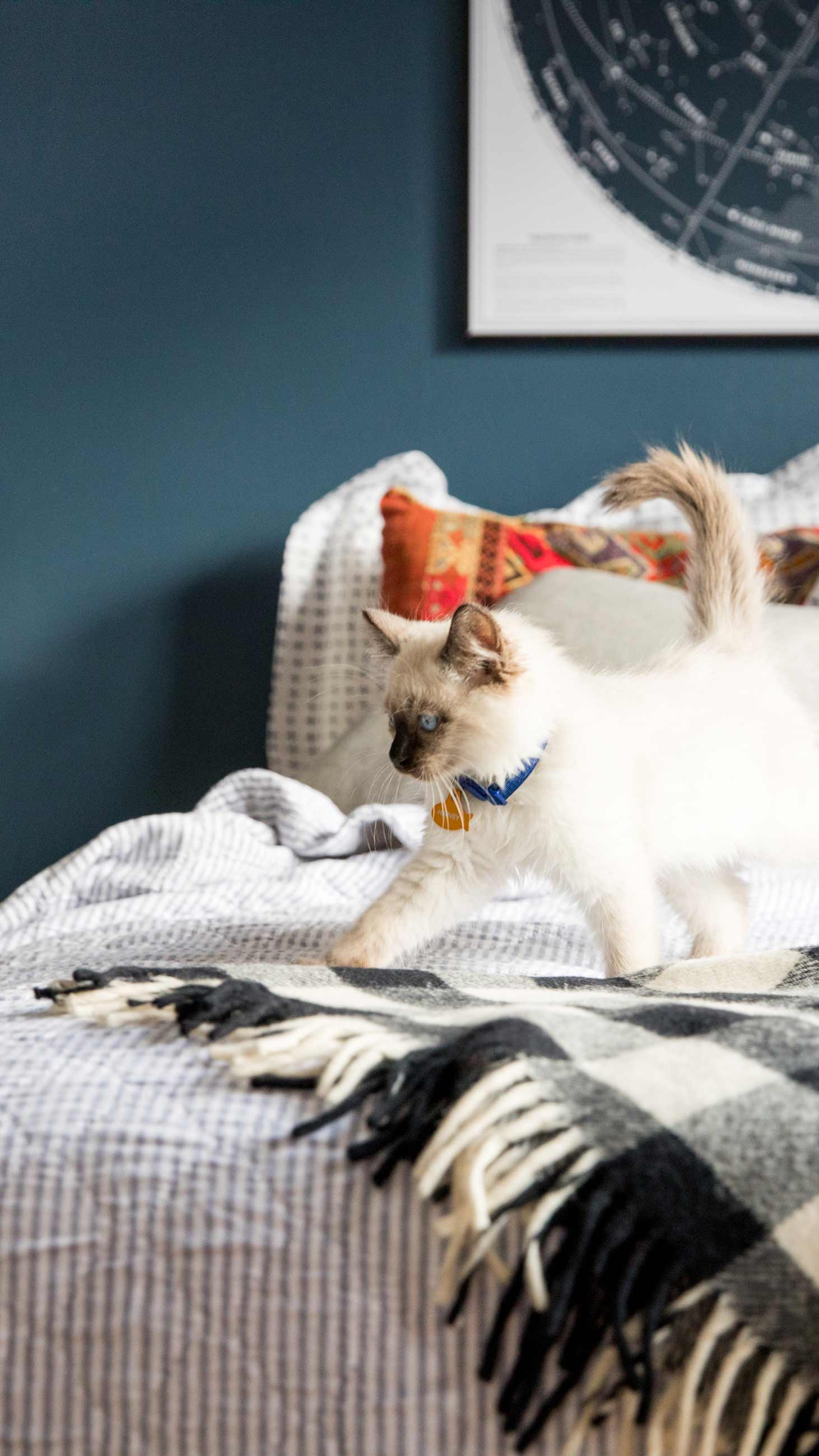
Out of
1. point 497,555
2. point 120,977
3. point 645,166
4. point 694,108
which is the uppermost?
point 694,108

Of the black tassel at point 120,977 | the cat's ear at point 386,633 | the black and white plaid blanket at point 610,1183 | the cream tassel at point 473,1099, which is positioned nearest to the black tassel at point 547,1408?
the black and white plaid blanket at point 610,1183

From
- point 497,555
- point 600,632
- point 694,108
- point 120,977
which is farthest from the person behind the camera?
point 694,108

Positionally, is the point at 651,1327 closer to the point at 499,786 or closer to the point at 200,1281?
the point at 200,1281

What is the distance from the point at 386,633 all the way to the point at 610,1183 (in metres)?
0.66

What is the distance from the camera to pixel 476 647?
1001mm

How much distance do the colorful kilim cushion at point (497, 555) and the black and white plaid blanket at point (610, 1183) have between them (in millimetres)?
1320

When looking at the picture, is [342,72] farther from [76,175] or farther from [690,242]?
[690,242]

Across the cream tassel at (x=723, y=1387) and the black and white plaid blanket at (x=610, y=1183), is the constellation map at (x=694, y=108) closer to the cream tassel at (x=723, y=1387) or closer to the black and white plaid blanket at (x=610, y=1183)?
the black and white plaid blanket at (x=610, y=1183)

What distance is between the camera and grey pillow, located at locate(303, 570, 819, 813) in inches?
63.2

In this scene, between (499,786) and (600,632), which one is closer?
(499,786)

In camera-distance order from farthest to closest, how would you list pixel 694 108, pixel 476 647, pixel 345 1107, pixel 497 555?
1. pixel 694 108
2. pixel 497 555
3. pixel 476 647
4. pixel 345 1107

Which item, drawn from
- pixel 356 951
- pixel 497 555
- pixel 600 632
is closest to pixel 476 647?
pixel 356 951

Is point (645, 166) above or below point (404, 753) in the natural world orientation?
above

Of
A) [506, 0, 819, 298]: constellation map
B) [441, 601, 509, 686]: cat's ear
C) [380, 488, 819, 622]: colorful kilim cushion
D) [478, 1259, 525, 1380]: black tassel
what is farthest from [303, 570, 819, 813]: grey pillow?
[478, 1259, 525, 1380]: black tassel
